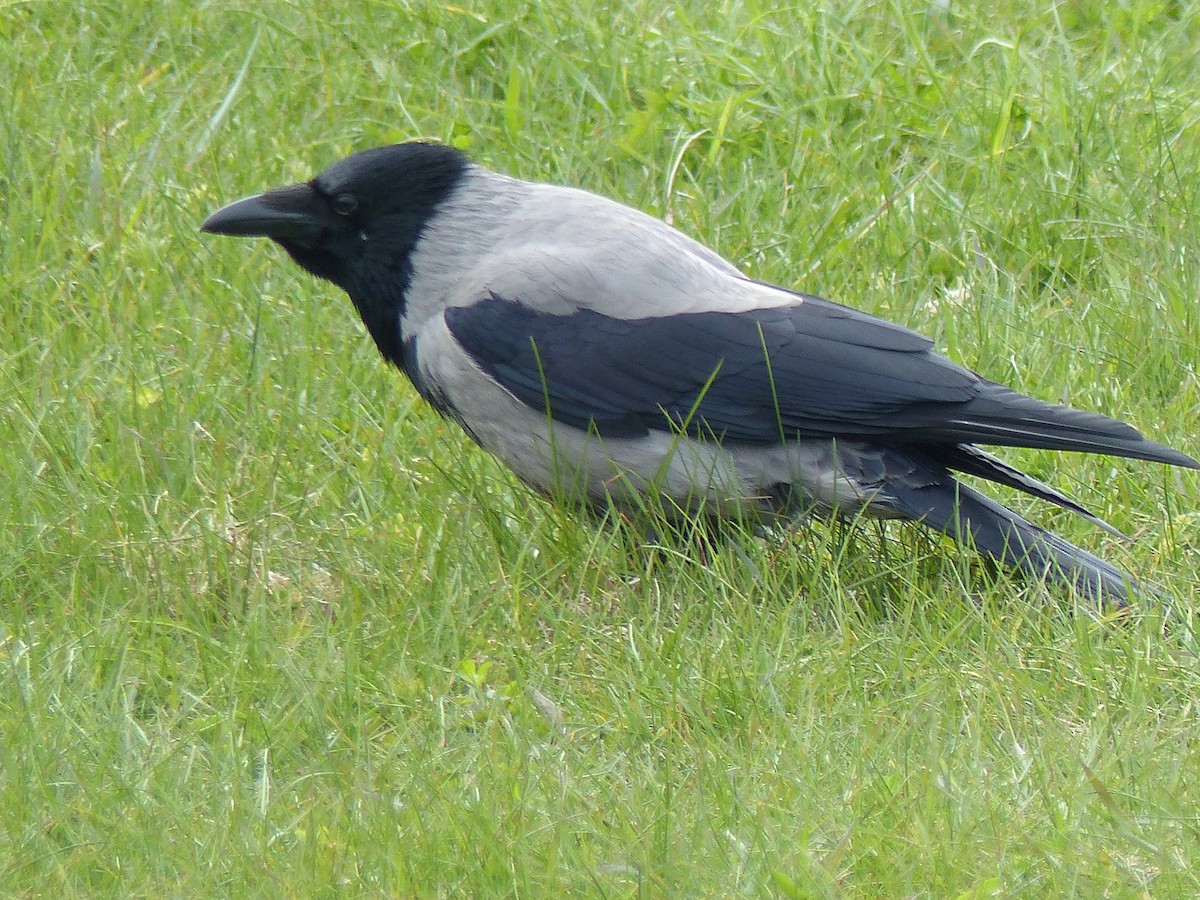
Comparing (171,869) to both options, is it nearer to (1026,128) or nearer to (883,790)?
(883,790)

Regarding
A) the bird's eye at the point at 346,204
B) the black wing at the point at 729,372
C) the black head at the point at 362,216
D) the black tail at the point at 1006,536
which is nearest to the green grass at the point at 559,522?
the black tail at the point at 1006,536

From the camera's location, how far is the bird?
4.11m

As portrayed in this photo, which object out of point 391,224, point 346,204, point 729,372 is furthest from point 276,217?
point 729,372

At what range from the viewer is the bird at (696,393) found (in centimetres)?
411

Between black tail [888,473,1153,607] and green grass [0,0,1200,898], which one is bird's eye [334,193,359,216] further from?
black tail [888,473,1153,607]

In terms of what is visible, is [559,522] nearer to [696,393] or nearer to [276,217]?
[696,393]

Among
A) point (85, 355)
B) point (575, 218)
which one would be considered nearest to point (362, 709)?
point (575, 218)

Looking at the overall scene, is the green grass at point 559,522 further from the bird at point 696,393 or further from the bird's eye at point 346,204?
the bird's eye at point 346,204

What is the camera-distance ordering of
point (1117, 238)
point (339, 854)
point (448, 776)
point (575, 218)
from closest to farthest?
point (339, 854) < point (448, 776) < point (575, 218) < point (1117, 238)

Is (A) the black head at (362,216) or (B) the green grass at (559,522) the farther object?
(A) the black head at (362,216)

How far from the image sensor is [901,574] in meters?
4.05

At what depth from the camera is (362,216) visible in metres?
4.55

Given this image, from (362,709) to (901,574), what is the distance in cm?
128

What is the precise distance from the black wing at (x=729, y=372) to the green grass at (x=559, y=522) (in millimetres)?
286
